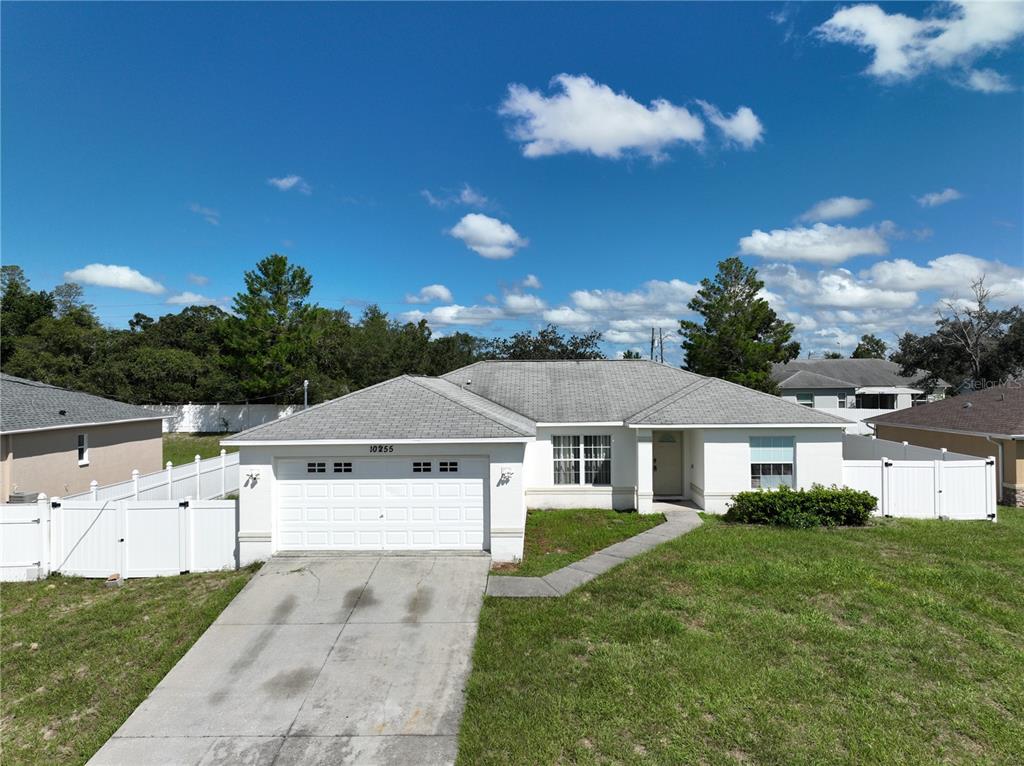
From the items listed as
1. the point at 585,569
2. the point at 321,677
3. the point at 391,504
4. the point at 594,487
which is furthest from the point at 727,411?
the point at 321,677

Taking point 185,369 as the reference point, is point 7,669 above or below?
below

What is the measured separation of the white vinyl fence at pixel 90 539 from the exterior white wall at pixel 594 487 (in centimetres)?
932

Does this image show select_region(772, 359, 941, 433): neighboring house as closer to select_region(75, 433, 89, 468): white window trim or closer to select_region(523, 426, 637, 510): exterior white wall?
select_region(523, 426, 637, 510): exterior white wall

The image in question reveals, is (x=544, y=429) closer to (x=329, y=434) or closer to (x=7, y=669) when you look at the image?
(x=329, y=434)

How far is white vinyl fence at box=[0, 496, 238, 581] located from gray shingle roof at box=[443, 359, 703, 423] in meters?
9.83

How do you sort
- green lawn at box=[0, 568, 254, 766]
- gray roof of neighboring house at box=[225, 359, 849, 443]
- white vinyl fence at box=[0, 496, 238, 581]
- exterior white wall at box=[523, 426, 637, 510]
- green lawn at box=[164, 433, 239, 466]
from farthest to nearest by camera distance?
green lawn at box=[164, 433, 239, 466]
exterior white wall at box=[523, 426, 637, 510]
gray roof of neighboring house at box=[225, 359, 849, 443]
white vinyl fence at box=[0, 496, 238, 581]
green lawn at box=[0, 568, 254, 766]

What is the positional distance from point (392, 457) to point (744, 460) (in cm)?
1002

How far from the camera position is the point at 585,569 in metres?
10.5

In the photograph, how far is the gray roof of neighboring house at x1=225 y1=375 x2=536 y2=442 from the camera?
11.2 metres

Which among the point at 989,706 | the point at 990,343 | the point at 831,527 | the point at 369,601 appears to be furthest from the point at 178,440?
the point at 990,343

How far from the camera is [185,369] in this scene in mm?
44062

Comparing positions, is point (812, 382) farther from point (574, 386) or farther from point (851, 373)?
point (574, 386)

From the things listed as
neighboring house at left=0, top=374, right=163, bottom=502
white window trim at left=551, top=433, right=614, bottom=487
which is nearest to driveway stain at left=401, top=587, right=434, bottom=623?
white window trim at left=551, top=433, right=614, bottom=487

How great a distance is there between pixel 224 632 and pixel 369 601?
2.25m
